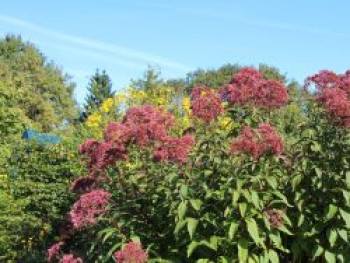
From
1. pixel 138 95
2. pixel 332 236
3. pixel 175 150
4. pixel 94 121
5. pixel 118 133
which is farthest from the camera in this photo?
pixel 138 95

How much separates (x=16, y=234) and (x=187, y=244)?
4704 mm

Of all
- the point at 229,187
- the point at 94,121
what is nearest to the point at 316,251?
the point at 229,187

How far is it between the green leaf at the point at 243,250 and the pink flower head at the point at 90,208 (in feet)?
3.70

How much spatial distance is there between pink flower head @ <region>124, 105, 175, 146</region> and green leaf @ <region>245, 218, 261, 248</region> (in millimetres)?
1049

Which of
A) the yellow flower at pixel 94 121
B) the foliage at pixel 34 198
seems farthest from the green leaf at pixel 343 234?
the yellow flower at pixel 94 121

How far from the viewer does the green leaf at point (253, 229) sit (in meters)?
4.07

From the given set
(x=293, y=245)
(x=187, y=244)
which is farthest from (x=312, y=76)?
(x=187, y=244)

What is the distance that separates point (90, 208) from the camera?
4.66 meters

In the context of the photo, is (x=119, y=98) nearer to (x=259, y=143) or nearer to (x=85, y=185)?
(x=85, y=185)

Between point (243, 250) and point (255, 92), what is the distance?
1.22 m

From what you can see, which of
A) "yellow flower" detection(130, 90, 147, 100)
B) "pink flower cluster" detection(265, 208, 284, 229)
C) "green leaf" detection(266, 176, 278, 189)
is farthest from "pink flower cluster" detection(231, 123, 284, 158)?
"yellow flower" detection(130, 90, 147, 100)

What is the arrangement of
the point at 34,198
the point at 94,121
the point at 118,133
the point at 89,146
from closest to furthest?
the point at 118,133
the point at 89,146
the point at 34,198
the point at 94,121

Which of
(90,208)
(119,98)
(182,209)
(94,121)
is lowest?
(90,208)

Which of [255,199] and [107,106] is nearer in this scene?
[255,199]
